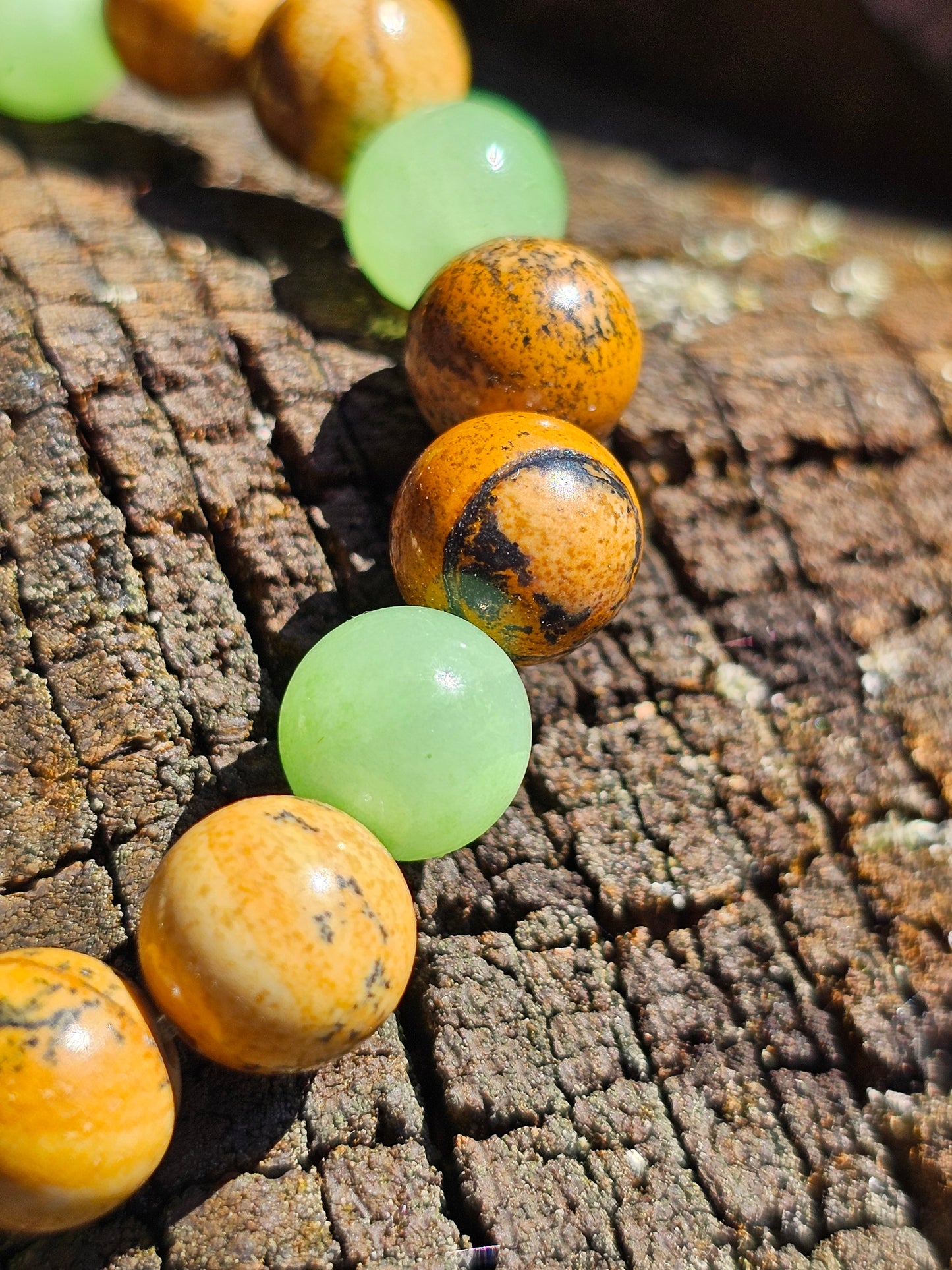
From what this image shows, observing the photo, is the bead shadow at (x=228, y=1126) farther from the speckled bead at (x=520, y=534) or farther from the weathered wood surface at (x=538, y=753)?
the speckled bead at (x=520, y=534)

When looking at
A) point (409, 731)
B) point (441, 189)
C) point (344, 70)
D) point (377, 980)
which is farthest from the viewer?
point (344, 70)

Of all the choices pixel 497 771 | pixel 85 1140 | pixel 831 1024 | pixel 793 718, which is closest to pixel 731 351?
pixel 793 718

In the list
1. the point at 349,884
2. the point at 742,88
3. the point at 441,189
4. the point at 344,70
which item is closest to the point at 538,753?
the point at 349,884

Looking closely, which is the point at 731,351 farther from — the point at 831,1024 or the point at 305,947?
the point at 305,947

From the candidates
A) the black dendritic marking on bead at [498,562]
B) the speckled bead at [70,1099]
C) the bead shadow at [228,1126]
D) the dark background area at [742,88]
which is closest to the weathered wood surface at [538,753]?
the bead shadow at [228,1126]

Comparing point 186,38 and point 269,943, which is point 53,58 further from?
point 269,943

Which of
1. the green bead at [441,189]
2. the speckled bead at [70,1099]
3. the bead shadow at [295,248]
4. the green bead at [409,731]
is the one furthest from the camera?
the bead shadow at [295,248]

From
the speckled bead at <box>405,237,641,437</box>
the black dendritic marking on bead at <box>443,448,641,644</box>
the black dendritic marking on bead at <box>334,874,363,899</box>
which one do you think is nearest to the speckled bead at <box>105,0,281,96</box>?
the speckled bead at <box>405,237,641,437</box>
